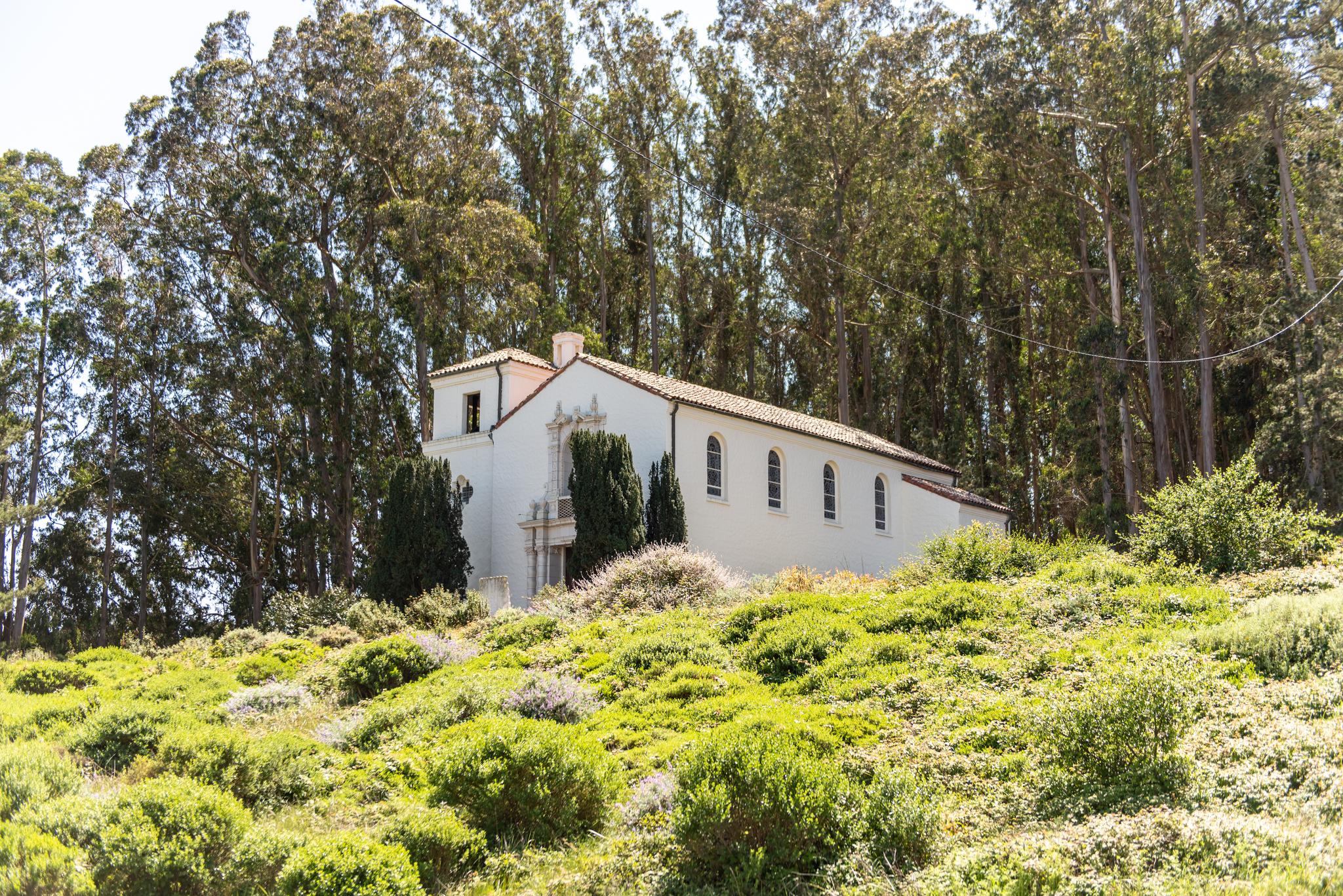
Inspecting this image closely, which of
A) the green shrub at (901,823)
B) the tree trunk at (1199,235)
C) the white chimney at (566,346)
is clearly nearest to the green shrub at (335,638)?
the white chimney at (566,346)

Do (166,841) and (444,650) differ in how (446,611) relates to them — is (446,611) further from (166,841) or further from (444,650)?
(166,841)

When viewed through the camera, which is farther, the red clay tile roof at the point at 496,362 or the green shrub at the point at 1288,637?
the red clay tile roof at the point at 496,362

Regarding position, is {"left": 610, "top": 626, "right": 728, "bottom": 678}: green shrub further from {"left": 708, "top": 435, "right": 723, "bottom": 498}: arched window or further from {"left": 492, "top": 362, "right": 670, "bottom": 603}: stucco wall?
{"left": 708, "top": 435, "right": 723, "bottom": 498}: arched window

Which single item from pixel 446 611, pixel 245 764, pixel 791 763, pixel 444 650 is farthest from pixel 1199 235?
pixel 245 764

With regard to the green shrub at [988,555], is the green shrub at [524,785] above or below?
below

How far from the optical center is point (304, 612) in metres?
29.7

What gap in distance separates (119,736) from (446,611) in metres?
11.0

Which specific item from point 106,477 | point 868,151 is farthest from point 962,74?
point 106,477

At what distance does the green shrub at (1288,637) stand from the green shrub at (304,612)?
2062 centimetres

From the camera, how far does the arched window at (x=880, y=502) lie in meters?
36.1

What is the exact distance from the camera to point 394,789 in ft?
41.1

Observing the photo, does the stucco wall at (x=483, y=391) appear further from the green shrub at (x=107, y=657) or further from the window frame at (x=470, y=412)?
the green shrub at (x=107, y=657)

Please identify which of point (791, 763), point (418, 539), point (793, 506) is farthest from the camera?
point (793, 506)

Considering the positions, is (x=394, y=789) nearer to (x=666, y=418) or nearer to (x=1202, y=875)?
(x=1202, y=875)
